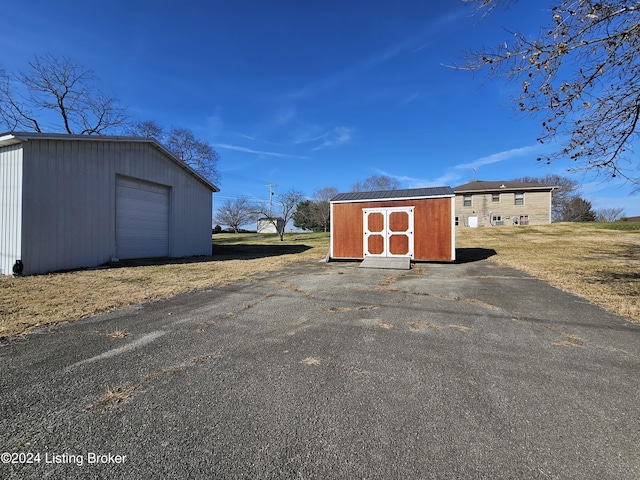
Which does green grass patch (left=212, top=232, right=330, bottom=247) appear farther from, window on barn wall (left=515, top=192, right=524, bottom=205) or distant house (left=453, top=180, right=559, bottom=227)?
window on barn wall (left=515, top=192, right=524, bottom=205)

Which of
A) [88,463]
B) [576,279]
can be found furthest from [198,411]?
[576,279]

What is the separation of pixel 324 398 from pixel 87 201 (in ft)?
36.5

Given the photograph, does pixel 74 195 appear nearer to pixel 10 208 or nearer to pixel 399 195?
pixel 10 208

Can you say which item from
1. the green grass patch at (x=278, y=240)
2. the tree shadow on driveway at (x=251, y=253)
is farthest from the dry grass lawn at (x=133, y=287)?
the green grass patch at (x=278, y=240)

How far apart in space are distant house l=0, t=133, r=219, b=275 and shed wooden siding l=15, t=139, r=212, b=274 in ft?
0.08

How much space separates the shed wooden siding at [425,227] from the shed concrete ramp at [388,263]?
0.71m

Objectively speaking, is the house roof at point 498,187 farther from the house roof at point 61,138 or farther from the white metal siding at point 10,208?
the white metal siding at point 10,208

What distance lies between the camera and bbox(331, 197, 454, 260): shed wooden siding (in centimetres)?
1125

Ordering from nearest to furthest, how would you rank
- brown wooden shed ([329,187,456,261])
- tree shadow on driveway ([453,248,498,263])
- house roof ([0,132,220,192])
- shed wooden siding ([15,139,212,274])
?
house roof ([0,132,220,192])
shed wooden siding ([15,139,212,274])
brown wooden shed ([329,187,456,261])
tree shadow on driveway ([453,248,498,263])

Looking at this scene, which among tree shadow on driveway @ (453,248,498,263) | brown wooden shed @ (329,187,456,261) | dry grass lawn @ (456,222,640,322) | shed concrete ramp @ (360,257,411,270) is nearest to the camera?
dry grass lawn @ (456,222,640,322)

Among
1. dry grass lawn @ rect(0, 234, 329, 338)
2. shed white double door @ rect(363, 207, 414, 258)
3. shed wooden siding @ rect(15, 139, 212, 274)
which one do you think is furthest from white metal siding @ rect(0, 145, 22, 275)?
shed white double door @ rect(363, 207, 414, 258)

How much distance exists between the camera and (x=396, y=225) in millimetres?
11875

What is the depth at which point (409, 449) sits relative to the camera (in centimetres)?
173

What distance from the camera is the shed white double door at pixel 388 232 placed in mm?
11711
